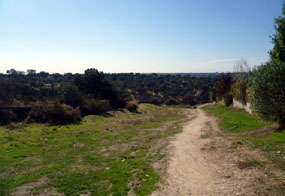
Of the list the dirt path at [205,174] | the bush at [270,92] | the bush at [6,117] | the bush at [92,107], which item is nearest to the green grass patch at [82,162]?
the dirt path at [205,174]

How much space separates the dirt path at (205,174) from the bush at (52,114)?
12510mm

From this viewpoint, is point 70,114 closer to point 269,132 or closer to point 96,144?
point 96,144

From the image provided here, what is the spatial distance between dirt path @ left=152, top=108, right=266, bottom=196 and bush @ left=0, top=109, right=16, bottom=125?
49.9ft

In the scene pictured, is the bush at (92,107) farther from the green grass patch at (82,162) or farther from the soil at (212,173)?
the soil at (212,173)

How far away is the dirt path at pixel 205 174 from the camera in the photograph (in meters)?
5.97

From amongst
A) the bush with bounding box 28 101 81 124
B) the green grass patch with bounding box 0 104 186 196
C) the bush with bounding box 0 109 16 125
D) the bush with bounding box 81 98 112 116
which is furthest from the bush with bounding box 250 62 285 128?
the bush with bounding box 81 98 112 116

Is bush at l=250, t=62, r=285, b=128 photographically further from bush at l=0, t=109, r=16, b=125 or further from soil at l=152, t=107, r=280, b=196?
bush at l=0, t=109, r=16, b=125

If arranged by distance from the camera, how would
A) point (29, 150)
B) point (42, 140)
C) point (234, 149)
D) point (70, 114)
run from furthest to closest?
1. point (70, 114)
2. point (42, 140)
3. point (29, 150)
4. point (234, 149)

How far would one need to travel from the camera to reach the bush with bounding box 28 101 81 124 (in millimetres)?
20312

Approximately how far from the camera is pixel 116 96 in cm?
3628

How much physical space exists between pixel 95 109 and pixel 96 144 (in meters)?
16.6

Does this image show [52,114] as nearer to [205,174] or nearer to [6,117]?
[6,117]

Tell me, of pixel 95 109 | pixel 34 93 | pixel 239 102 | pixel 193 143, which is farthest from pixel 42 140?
pixel 34 93

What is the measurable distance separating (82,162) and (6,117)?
1420cm
